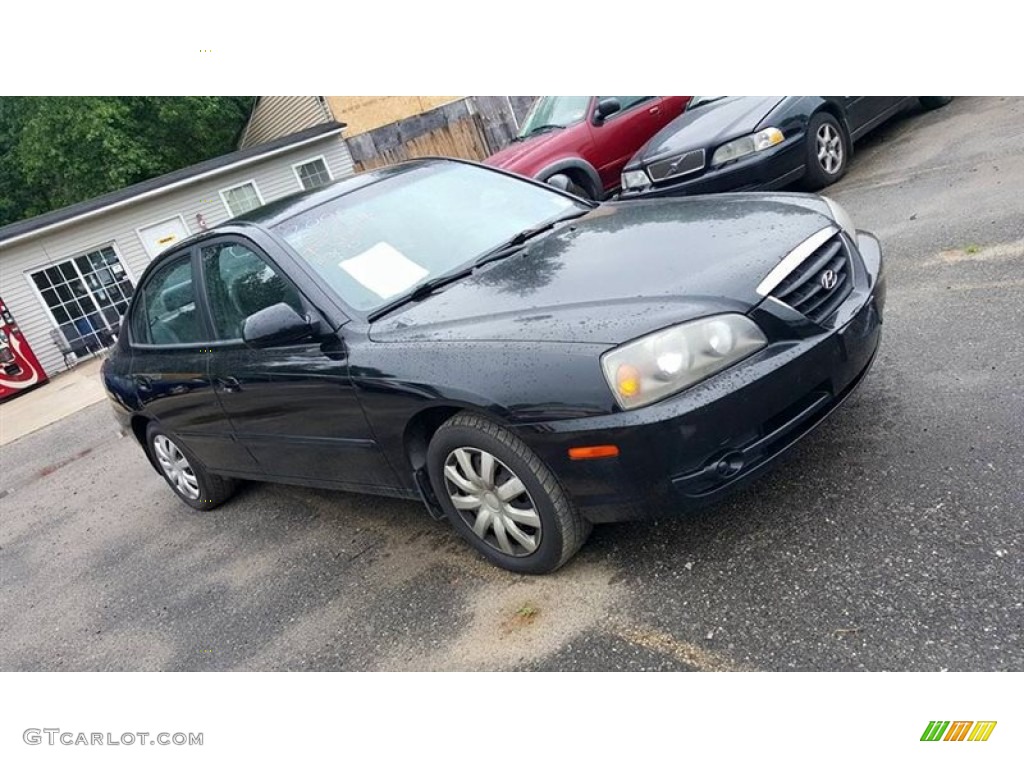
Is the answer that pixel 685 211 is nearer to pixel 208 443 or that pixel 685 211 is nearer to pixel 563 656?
pixel 563 656

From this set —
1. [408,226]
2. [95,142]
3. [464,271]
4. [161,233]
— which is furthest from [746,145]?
[95,142]

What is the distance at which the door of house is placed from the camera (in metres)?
16.8

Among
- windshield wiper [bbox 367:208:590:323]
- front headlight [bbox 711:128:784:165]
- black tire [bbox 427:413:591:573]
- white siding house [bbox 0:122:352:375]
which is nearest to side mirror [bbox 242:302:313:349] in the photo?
windshield wiper [bbox 367:208:590:323]

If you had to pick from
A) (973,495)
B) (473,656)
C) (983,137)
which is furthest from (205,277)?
(983,137)

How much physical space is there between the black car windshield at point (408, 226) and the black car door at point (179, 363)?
860mm

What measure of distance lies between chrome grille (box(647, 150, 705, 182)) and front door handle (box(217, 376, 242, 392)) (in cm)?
463

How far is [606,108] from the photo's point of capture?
855 centimetres

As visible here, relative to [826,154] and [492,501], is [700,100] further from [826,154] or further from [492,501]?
[492,501]

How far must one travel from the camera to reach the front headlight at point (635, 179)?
280 inches

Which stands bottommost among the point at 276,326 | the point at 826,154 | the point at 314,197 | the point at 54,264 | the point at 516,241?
the point at 826,154

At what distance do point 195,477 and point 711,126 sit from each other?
5234mm

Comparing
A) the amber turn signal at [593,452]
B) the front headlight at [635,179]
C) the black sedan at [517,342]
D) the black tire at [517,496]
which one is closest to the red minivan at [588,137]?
the front headlight at [635,179]
